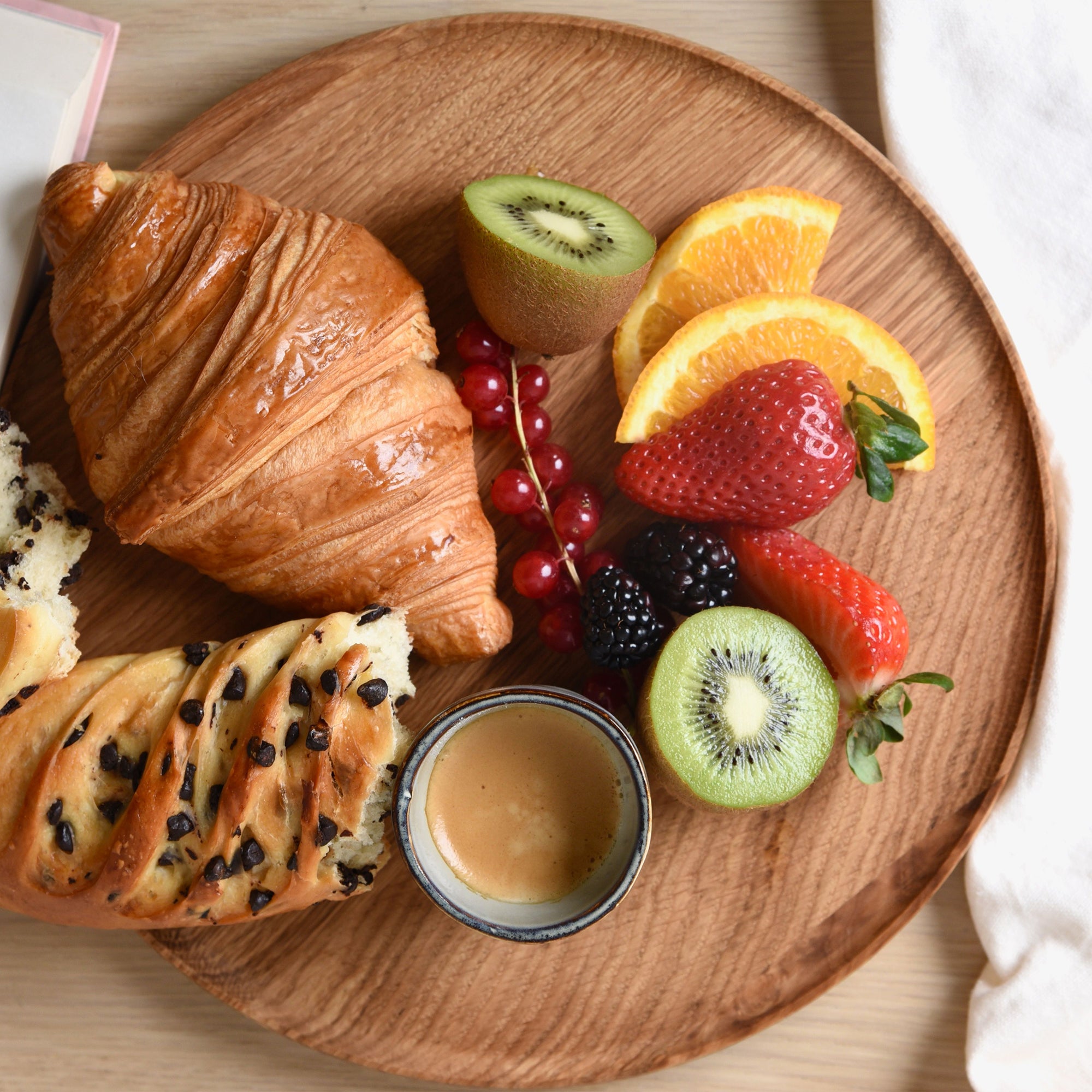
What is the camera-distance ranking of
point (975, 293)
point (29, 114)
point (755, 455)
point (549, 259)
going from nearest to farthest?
point (549, 259) → point (755, 455) → point (29, 114) → point (975, 293)

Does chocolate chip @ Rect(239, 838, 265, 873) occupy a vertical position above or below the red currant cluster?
below

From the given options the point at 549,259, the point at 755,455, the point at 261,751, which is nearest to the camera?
the point at 261,751

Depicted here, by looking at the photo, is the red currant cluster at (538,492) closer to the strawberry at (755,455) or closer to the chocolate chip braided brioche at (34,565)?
the strawberry at (755,455)

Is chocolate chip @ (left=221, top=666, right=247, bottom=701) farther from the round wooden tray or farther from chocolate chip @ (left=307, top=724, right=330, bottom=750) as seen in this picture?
the round wooden tray

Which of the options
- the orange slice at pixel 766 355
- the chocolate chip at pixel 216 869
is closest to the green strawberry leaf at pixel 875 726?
the orange slice at pixel 766 355

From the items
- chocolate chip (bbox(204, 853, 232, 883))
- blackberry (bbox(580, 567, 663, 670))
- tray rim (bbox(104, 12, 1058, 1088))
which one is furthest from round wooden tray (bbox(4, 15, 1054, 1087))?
chocolate chip (bbox(204, 853, 232, 883))

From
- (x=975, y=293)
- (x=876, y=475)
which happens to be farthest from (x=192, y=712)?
(x=975, y=293)

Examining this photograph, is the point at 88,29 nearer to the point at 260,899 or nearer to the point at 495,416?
the point at 495,416
